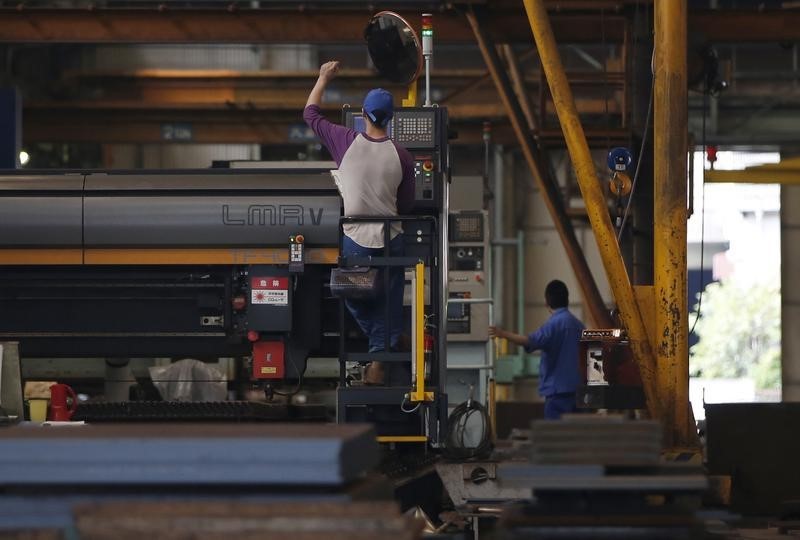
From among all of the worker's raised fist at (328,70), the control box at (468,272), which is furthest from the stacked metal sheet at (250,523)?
the control box at (468,272)

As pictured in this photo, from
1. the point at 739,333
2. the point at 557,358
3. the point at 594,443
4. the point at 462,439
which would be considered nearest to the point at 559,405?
the point at 557,358

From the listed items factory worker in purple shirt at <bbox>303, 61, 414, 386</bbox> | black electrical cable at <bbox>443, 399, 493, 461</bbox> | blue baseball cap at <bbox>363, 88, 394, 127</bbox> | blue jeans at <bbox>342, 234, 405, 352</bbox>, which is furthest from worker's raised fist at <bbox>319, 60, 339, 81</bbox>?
black electrical cable at <bbox>443, 399, 493, 461</bbox>

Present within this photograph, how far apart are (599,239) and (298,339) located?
1.81 metres

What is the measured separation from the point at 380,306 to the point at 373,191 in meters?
0.59

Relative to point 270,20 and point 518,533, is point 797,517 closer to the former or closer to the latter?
point 518,533

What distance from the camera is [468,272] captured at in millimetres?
11781

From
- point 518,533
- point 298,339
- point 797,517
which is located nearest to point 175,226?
point 298,339

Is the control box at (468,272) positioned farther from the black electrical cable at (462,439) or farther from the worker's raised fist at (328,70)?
the worker's raised fist at (328,70)

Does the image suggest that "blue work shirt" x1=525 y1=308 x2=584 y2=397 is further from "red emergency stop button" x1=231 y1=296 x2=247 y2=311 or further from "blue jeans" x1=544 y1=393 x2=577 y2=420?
"red emergency stop button" x1=231 y1=296 x2=247 y2=311

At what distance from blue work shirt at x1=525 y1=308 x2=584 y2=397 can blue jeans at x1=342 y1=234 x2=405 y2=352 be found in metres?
2.86

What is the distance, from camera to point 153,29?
11.9m

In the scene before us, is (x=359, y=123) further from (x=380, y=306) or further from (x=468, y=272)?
(x=468, y=272)

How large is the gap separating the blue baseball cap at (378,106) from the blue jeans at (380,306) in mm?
608

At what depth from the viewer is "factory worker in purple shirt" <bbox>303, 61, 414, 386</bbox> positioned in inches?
277
